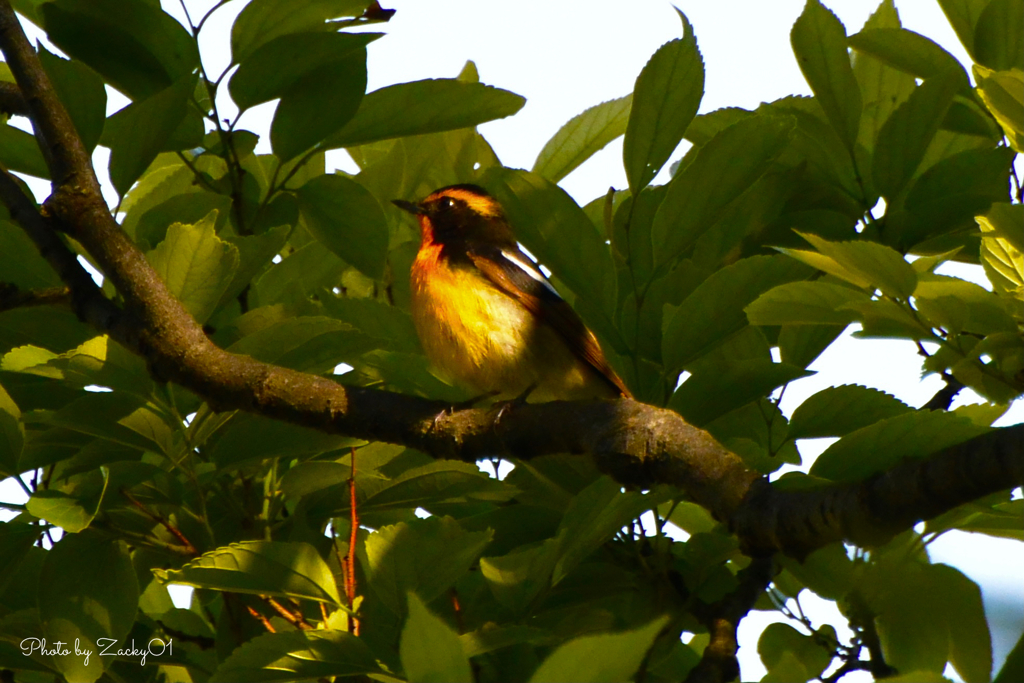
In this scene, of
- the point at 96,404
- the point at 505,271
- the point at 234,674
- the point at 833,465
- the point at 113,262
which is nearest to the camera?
the point at 234,674

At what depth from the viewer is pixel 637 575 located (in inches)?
106

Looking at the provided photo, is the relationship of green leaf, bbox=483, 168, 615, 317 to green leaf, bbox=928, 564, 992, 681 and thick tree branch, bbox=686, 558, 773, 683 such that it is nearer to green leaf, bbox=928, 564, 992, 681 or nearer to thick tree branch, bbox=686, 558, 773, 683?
thick tree branch, bbox=686, 558, 773, 683

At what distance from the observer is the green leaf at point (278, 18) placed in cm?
304

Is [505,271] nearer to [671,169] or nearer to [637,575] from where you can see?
[671,169]

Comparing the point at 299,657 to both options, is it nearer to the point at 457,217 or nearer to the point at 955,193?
the point at 955,193

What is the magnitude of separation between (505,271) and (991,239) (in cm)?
277

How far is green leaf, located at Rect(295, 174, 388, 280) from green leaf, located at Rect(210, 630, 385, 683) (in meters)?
1.33

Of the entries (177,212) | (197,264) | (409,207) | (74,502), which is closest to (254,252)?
(197,264)

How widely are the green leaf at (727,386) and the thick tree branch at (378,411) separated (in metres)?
0.26

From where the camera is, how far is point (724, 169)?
95.4 inches

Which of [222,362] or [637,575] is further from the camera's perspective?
[637,575]

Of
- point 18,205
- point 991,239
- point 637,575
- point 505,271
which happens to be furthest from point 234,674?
point 505,271

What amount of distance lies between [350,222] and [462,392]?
2.44 ft

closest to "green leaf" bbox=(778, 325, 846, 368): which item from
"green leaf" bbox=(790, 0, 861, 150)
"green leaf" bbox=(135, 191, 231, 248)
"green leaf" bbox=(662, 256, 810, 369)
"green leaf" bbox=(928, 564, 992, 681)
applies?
"green leaf" bbox=(662, 256, 810, 369)
